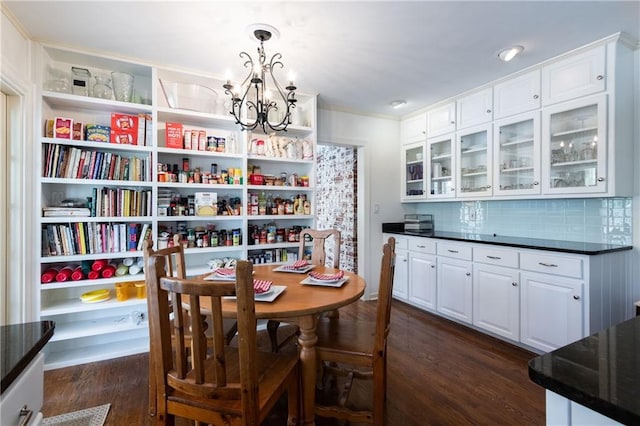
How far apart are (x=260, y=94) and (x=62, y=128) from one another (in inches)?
64.9

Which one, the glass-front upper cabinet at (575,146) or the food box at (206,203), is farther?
the food box at (206,203)

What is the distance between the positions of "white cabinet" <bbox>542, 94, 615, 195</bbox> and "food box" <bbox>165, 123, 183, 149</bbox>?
323cm

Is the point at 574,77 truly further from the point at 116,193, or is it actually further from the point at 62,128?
the point at 62,128

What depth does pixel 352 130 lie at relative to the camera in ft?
12.6

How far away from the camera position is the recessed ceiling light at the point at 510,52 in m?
2.32

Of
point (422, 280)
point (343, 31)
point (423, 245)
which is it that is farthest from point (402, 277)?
point (343, 31)

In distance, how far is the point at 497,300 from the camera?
2.64 metres

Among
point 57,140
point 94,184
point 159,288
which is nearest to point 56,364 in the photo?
point 94,184

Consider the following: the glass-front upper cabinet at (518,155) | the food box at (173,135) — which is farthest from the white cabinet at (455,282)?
the food box at (173,135)

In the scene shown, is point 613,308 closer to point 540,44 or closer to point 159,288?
point 540,44

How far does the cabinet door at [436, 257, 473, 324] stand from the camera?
2896 mm

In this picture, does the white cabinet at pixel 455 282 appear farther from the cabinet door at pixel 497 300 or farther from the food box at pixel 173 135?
the food box at pixel 173 135

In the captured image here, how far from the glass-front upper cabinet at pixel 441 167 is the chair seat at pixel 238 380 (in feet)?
9.20

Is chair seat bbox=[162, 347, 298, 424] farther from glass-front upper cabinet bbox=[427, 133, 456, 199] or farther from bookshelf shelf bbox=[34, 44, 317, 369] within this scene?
glass-front upper cabinet bbox=[427, 133, 456, 199]
